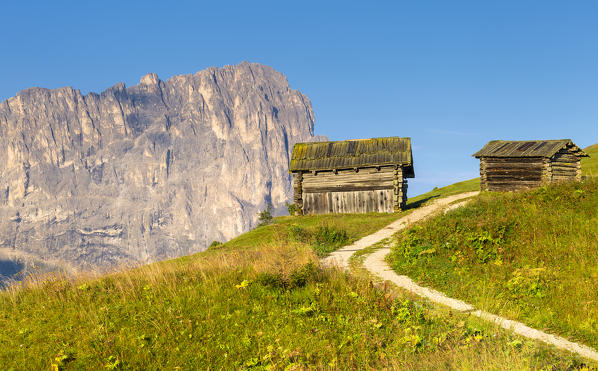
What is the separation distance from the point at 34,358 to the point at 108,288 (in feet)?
10.2

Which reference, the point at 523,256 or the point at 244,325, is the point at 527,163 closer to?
the point at 523,256

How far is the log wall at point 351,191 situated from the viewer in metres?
36.1

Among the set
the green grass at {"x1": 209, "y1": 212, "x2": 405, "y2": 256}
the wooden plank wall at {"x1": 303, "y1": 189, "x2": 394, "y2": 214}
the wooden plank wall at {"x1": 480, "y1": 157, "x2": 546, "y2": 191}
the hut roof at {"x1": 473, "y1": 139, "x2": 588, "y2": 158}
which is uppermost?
the hut roof at {"x1": 473, "y1": 139, "x2": 588, "y2": 158}

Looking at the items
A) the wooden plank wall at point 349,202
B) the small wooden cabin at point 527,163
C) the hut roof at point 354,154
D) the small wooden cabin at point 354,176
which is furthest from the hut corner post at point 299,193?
the small wooden cabin at point 527,163

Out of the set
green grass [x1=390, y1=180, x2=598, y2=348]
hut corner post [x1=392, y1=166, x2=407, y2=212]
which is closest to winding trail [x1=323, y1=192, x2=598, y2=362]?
green grass [x1=390, y1=180, x2=598, y2=348]

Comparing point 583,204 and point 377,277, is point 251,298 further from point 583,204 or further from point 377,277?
point 583,204

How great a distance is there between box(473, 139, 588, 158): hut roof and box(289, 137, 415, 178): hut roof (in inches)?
285

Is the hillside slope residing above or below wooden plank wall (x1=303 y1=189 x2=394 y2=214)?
below

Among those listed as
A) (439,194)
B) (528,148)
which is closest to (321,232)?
(528,148)

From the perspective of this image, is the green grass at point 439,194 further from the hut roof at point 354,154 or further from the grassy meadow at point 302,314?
the grassy meadow at point 302,314

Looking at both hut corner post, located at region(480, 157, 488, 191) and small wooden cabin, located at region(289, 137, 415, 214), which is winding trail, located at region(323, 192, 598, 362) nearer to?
small wooden cabin, located at region(289, 137, 415, 214)

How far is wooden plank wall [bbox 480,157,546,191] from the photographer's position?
37.5m

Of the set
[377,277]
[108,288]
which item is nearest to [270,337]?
[108,288]

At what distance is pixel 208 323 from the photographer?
8.86 meters
